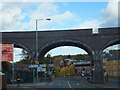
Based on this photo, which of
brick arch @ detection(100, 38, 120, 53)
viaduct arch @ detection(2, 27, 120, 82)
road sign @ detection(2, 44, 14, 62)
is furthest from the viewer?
viaduct arch @ detection(2, 27, 120, 82)

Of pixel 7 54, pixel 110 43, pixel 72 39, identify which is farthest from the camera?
pixel 72 39

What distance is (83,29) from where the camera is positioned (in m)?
68.5

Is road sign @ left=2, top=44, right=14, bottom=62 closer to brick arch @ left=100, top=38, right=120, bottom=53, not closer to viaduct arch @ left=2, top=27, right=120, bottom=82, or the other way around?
viaduct arch @ left=2, top=27, right=120, bottom=82

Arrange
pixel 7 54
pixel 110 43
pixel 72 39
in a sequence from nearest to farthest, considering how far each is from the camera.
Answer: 1. pixel 7 54
2. pixel 110 43
3. pixel 72 39

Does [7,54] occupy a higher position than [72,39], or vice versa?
[72,39]

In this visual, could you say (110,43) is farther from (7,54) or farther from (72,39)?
(7,54)

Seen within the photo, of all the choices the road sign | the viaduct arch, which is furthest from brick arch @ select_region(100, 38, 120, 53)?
the road sign

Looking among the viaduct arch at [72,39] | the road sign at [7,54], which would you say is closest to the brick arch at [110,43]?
the viaduct arch at [72,39]

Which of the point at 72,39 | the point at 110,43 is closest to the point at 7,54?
the point at 72,39

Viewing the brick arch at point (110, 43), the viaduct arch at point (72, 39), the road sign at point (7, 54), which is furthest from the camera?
the viaduct arch at point (72, 39)

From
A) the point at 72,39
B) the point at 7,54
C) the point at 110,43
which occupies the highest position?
the point at 72,39

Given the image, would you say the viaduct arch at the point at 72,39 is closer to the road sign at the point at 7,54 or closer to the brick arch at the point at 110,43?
the brick arch at the point at 110,43

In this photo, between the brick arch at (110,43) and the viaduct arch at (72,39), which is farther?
the viaduct arch at (72,39)

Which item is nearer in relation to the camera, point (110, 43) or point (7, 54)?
point (7, 54)
